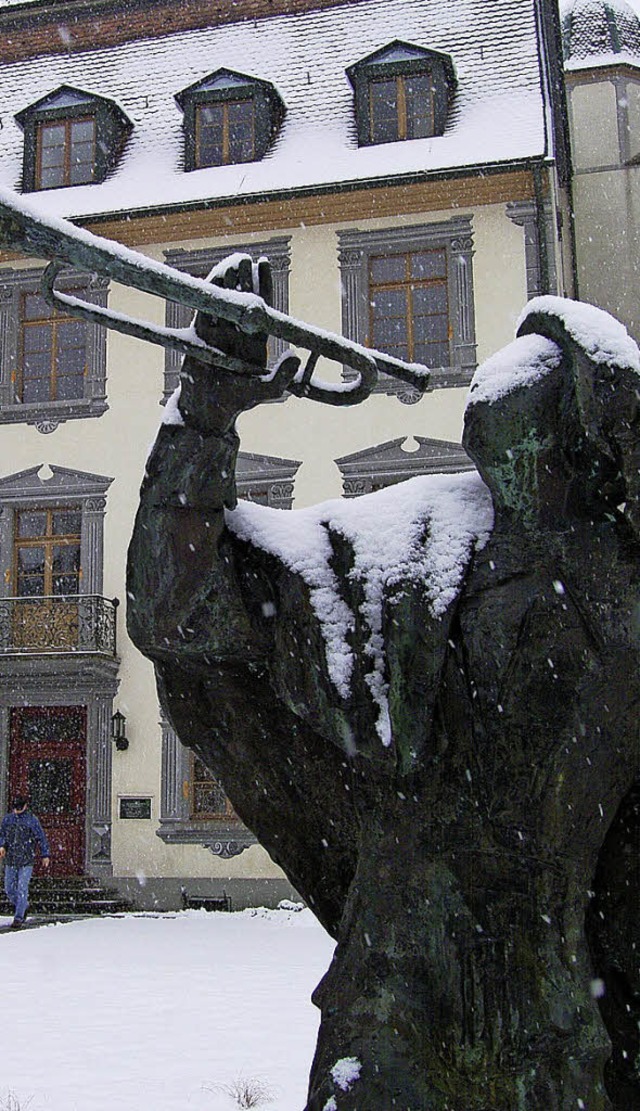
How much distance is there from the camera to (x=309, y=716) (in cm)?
241

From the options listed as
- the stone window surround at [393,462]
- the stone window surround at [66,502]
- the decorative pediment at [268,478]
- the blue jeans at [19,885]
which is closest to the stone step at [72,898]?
the blue jeans at [19,885]

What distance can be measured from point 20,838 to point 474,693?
40.2ft

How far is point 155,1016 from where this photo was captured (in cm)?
775

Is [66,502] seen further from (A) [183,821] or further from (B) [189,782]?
(A) [183,821]

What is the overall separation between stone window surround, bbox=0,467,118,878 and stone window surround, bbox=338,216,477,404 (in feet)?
13.1

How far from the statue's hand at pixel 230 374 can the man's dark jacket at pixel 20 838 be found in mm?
12053

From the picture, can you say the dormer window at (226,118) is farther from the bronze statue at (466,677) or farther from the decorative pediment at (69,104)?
the bronze statue at (466,677)

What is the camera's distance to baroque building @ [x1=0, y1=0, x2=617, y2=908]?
16188mm

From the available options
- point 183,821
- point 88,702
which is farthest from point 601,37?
point 183,821

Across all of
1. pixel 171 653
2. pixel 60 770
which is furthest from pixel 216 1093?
pixel 60 770

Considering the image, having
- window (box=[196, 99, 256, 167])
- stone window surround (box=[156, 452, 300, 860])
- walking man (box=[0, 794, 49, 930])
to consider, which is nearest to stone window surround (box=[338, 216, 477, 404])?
stone window surround (box=[156, 452, 300, 860])

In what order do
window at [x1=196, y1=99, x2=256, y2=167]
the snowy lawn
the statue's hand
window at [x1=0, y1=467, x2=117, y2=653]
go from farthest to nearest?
window at [x1=196, y1=99, x2=256, y2=167], window at [x1=0, y1=467, x2=117, y2=653], the snowy lawn, the statue's hand

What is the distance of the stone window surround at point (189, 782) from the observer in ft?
51.4

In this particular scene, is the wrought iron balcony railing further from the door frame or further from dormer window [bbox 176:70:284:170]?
dormer window [bbox 176:70:284:170]
